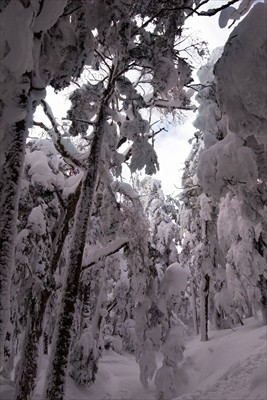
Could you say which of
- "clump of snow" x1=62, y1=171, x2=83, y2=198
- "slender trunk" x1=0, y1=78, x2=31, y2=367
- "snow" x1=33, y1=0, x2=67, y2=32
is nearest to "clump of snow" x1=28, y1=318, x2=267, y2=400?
"clump of snow" x1=62, y1=171, x2=83, y2=198

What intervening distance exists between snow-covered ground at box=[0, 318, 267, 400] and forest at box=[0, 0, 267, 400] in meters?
0.40

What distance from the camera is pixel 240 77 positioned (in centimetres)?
354

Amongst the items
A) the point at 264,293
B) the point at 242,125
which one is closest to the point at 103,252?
the point at 242,125

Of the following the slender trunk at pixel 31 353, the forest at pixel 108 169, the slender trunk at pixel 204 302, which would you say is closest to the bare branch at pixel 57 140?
the forest at pixel 108 169

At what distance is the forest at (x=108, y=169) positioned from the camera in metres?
3.51

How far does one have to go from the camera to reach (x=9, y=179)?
357cm

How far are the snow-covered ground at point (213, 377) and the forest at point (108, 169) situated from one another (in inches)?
15.8

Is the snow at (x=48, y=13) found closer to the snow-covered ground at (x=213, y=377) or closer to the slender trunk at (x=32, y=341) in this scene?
the slender trunk at (x=32, y=341)

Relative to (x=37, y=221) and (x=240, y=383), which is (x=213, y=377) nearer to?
(x=240, y=383)

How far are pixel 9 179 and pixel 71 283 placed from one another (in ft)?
11.2

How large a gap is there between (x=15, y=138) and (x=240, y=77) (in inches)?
91.2

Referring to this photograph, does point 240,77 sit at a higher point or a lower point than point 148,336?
higher

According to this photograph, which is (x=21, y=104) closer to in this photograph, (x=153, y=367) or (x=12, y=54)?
(x=12, y=54)

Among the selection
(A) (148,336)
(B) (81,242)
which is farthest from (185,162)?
(B) (81,242)
